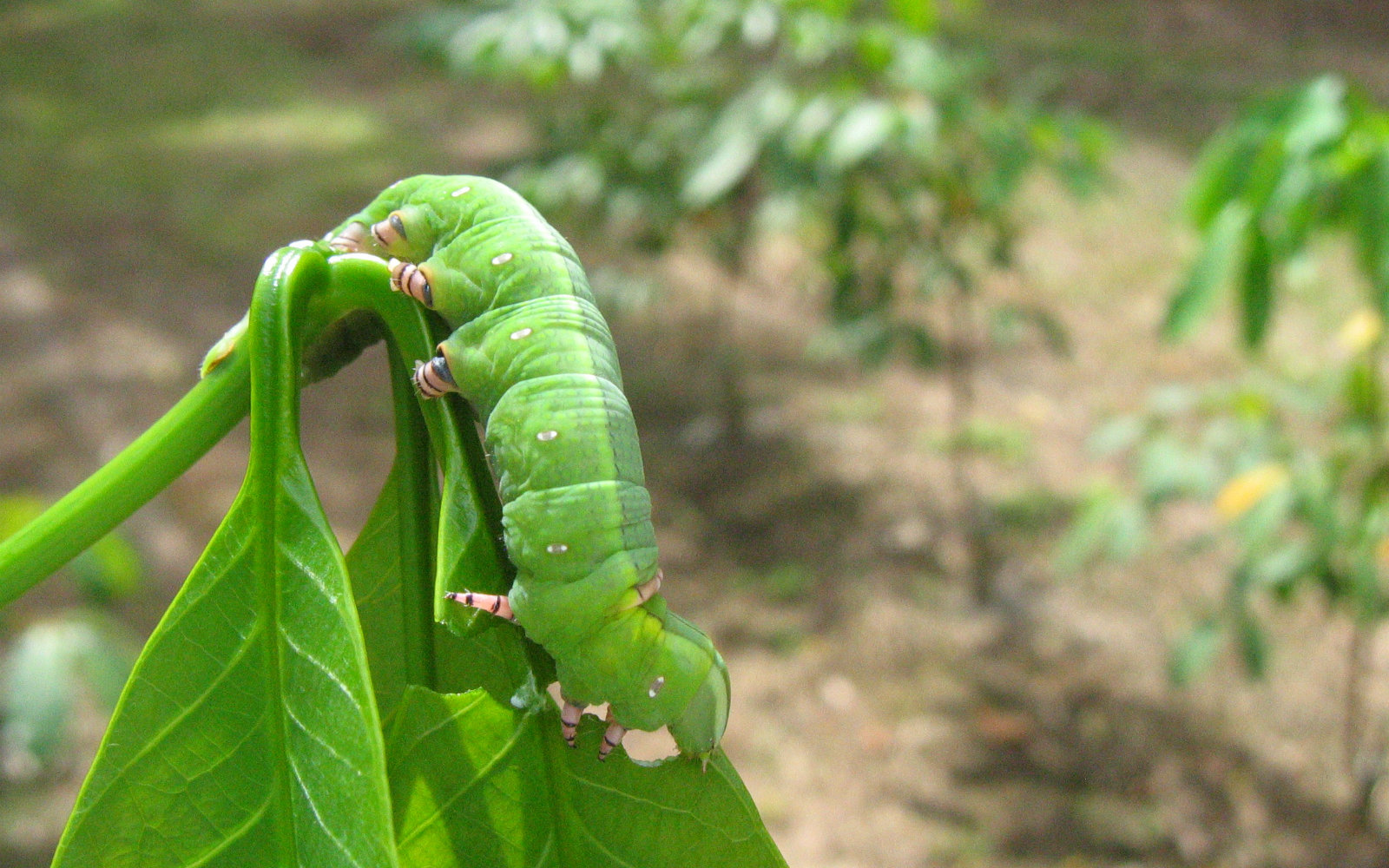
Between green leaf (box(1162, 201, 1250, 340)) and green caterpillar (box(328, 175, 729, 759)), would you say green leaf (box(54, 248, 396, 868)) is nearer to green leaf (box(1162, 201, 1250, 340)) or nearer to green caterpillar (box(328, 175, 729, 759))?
green caterpillar (box(328, 175, 729, 759))

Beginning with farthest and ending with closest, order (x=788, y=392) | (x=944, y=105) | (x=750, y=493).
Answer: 1. (x=788, y=392)
2. (x=750, y=493)
3. (x=944, y=105)

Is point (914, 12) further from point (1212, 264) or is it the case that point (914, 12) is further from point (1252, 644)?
point (1252, 644)

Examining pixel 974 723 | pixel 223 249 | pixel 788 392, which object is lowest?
pixel 974 723

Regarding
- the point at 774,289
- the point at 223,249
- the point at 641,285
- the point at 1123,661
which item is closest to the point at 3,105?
the point at 223,249

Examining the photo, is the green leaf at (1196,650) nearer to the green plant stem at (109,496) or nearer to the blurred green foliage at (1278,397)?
the blurred green foliage at (1278,397)

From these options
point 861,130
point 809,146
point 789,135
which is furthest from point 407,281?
point 789,135

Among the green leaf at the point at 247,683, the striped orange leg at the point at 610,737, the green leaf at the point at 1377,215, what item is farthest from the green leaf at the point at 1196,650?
the green leaf at the point at 247,683

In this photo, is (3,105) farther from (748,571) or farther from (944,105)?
(944,105)

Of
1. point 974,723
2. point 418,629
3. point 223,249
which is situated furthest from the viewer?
point 223,249
